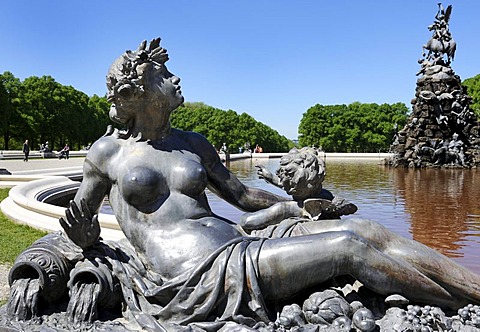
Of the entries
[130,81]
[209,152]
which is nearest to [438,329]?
[209,152]

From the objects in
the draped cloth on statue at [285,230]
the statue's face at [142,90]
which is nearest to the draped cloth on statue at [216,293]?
the draped cloth on statue at [285,230]

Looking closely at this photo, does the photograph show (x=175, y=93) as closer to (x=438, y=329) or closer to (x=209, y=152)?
(x=209, y=152)

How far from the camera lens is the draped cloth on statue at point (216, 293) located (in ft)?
8.40

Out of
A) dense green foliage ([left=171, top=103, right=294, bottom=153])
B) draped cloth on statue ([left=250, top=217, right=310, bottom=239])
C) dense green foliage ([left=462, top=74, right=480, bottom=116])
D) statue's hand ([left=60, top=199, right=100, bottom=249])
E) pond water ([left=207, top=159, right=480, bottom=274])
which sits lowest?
pond water ([left=207, top=159, right=480, bottom=274])

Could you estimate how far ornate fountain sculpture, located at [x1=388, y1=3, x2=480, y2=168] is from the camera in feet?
85.8

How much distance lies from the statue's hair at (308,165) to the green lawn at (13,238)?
3.92 metres

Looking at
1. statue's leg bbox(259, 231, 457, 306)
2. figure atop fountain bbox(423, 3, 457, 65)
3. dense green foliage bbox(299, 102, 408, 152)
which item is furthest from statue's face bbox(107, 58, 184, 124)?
dense green foliage bbox(299, 102, 408, 152)

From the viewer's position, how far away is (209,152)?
330 centimetres

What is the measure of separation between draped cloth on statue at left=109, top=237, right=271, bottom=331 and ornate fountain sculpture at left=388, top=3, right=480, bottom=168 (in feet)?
83.5

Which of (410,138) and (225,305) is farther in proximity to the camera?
(410,138)

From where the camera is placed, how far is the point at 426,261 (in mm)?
2660

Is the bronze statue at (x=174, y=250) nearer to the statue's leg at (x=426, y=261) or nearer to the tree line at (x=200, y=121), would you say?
the statue's leg at (x=426, y=261)

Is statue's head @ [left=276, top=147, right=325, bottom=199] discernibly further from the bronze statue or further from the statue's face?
the statue's face

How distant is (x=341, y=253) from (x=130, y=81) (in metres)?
1.66
